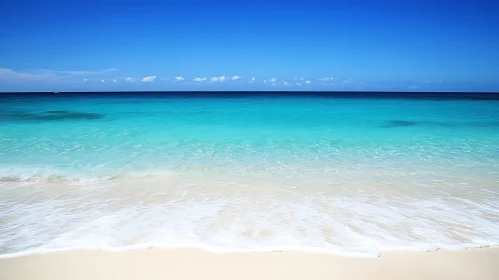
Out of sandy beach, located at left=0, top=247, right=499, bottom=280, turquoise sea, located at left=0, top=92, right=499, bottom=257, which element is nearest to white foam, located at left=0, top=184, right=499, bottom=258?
turquoise sea, located at left=0, top=92, right=499, bottom=257

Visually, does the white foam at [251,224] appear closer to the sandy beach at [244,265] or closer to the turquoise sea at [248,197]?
the turquoise sea at [248,197]

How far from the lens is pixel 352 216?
145 inches

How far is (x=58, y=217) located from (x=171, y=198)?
1434 mm

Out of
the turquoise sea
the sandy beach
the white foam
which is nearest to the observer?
the sandy beach

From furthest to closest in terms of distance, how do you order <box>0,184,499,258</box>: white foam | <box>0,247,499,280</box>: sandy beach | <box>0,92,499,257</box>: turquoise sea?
<box>0,92,499,257</box>: turquoise sea → <box>0,184,499,258</box>: white foam → <box>0,247,499,280</box>: sandy beach

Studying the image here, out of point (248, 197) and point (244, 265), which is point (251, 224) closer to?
point (244, 265)

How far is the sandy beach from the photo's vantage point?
2461mm

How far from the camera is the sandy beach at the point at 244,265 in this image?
2.46 m

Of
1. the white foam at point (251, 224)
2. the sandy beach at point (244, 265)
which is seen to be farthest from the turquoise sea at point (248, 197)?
the sandy beach at point (244, 265)

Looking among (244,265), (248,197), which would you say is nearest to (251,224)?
(244,265)

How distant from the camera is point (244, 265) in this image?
2.59 m

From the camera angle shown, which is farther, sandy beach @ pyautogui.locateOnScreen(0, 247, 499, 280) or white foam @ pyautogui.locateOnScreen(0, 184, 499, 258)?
white foam @ pyautogui.locateOnScreen(0, 184, 499, 258)

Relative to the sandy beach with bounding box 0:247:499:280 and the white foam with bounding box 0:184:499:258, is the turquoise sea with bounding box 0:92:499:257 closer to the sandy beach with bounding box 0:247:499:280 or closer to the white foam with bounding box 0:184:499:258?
the white foam with bounding box 0:184:499:258

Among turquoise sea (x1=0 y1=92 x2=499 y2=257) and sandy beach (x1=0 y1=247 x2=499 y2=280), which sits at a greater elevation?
turquoise sea (x1=0 y1=92 x2=499 y2=257)
